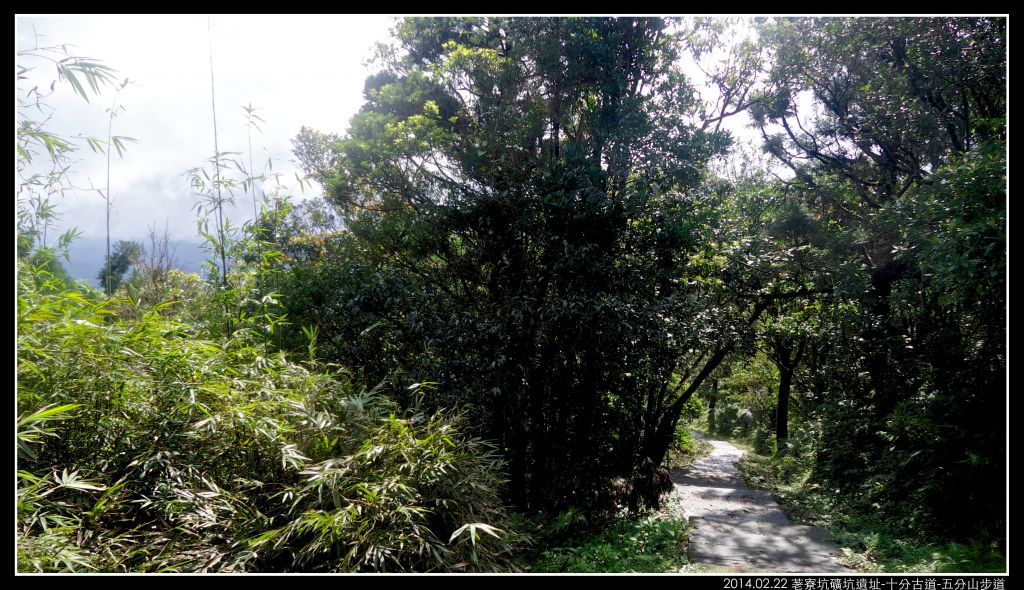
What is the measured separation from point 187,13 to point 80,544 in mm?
2728

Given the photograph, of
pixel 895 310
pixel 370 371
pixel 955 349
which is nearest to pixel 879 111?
pixel 895 310

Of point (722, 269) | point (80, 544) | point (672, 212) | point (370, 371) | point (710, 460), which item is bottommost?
point (710, 460)

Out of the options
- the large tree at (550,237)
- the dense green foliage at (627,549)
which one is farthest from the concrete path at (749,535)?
the large tree at (550,237)

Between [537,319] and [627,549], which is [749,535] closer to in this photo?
[627,549]

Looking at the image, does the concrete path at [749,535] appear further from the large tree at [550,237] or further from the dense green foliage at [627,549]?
the large tree at [550,237]

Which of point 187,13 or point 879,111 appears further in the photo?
point 879,111

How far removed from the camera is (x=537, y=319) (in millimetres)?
4750

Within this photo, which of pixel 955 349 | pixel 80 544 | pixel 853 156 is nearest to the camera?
pixel 80 544

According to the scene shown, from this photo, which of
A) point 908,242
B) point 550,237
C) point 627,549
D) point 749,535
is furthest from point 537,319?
point 908,242

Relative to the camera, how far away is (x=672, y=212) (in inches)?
197

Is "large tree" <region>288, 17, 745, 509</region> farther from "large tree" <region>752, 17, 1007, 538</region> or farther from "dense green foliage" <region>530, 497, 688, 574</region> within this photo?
"large tree" <region>752, 17, 1007, 538</region>

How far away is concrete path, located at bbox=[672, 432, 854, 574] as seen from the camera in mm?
3854

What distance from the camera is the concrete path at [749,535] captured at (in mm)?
3854
